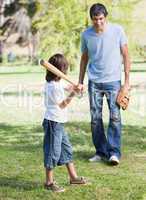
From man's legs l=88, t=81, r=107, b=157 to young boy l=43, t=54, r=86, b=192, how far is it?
59.6 inches

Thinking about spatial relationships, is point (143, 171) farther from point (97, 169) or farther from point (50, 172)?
point (50, 172)

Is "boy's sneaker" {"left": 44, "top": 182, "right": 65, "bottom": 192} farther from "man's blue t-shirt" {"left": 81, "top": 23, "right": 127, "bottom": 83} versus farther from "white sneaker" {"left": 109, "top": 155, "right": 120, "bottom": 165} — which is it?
"man's blue t-shirt" {"left": 81, "top": 23, "right": 127, "bottom": 83}

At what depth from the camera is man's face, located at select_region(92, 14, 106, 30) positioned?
747cm

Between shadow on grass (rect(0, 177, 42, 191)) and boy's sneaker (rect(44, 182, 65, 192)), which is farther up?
boy's sneaker (rect(44, 182, 65, 192))

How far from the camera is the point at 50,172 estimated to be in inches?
247

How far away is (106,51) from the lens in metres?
7.70

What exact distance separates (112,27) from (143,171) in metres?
1.85

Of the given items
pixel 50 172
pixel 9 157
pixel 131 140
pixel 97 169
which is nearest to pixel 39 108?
pixel 131 140

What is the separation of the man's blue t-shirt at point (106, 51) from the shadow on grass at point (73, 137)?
121 cm

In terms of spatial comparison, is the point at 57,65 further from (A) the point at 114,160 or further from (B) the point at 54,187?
(A) the point at 114,160

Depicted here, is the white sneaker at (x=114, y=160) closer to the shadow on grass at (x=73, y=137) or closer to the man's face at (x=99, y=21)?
the shadow on grass at (x=73, y=137)

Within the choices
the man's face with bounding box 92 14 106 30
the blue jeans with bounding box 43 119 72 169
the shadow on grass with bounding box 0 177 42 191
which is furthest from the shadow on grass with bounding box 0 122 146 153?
the blue jeans with bounding box 43 119 72 169

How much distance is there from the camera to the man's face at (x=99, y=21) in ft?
24.5

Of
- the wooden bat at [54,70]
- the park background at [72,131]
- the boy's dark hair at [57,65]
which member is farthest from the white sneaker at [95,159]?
the wooden bat at [54,70]
